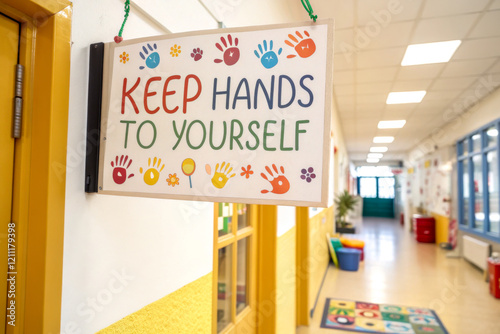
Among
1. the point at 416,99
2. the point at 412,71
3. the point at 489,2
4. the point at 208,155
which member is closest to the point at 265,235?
the point at 208,155

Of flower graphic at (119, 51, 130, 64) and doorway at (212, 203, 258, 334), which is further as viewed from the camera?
doorway at (212, 203, 258, 334)

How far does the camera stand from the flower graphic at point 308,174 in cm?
76

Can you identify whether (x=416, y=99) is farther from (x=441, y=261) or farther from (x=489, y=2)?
(x=441, y=261)

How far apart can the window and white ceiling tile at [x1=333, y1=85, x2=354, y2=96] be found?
95.6 inches

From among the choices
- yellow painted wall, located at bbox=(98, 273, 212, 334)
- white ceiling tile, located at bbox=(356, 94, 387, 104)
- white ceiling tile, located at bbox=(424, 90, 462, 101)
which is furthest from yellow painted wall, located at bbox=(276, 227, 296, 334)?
white ceiling tile, located at bbox=(424, 90, 462, 101)

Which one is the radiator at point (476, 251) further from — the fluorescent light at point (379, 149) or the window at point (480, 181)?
the fluorescent light at point (379, 149)

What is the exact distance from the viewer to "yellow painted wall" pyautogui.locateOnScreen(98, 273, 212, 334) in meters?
0.99

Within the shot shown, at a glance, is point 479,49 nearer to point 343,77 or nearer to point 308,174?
point 343,77

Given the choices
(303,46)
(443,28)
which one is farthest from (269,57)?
(443,28)

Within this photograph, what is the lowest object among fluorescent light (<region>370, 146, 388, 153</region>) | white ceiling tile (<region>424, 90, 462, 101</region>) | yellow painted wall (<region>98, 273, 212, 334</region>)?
yellow painted wall (<region>98, 273, 212, 334</region>)

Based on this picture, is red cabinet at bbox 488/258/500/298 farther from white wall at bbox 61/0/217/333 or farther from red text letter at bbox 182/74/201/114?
red text letter at bbox 182/74/201/114

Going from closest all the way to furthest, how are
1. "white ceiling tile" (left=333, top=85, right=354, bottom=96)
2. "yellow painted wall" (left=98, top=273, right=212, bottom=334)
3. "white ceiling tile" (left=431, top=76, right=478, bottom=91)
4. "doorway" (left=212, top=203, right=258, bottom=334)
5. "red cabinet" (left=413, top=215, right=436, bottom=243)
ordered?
"yellow painted wall" (left=98, top=273, right=212, bottom=334), "doorway" (left=212, top=203, right=258, bottom=334), "white ceiling tile" (left=431, top=76, right=478, bottom=91), "white ceiling tile" (left=333, top=85, right=354, bottom=96), "red cabinet" (left=413, top=215, right=436, bottom=243)

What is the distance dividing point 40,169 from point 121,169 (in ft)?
0.58

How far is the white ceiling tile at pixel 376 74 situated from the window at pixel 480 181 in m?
2.20
